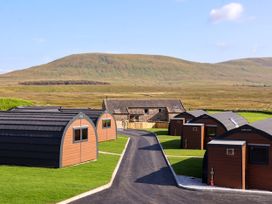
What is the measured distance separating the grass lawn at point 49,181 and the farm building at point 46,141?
974 millimetres

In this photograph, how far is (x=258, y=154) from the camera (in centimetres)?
2706

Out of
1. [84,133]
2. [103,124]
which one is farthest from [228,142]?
[103,124]

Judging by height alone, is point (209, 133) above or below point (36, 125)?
below

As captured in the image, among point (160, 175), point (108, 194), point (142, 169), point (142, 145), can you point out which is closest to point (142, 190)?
point (108, 194)

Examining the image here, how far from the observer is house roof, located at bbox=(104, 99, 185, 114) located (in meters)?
73.4

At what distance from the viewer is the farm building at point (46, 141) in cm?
3145

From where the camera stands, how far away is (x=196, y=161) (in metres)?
35.8

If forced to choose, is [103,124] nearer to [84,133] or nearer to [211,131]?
[211,131]

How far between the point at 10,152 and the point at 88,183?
400 inches

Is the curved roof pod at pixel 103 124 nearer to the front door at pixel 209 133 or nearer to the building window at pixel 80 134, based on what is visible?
the front door at pixel 209 133

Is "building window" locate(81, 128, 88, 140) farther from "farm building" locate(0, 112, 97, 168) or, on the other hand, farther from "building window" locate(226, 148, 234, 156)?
"building window" locate(226, 148, 234, 156)

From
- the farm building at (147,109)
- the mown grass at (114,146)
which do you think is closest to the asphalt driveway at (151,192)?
the mown grass at (114,146)

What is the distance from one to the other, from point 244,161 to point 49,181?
1345 cm

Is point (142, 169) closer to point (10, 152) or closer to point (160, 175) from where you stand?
point (160, 175)
